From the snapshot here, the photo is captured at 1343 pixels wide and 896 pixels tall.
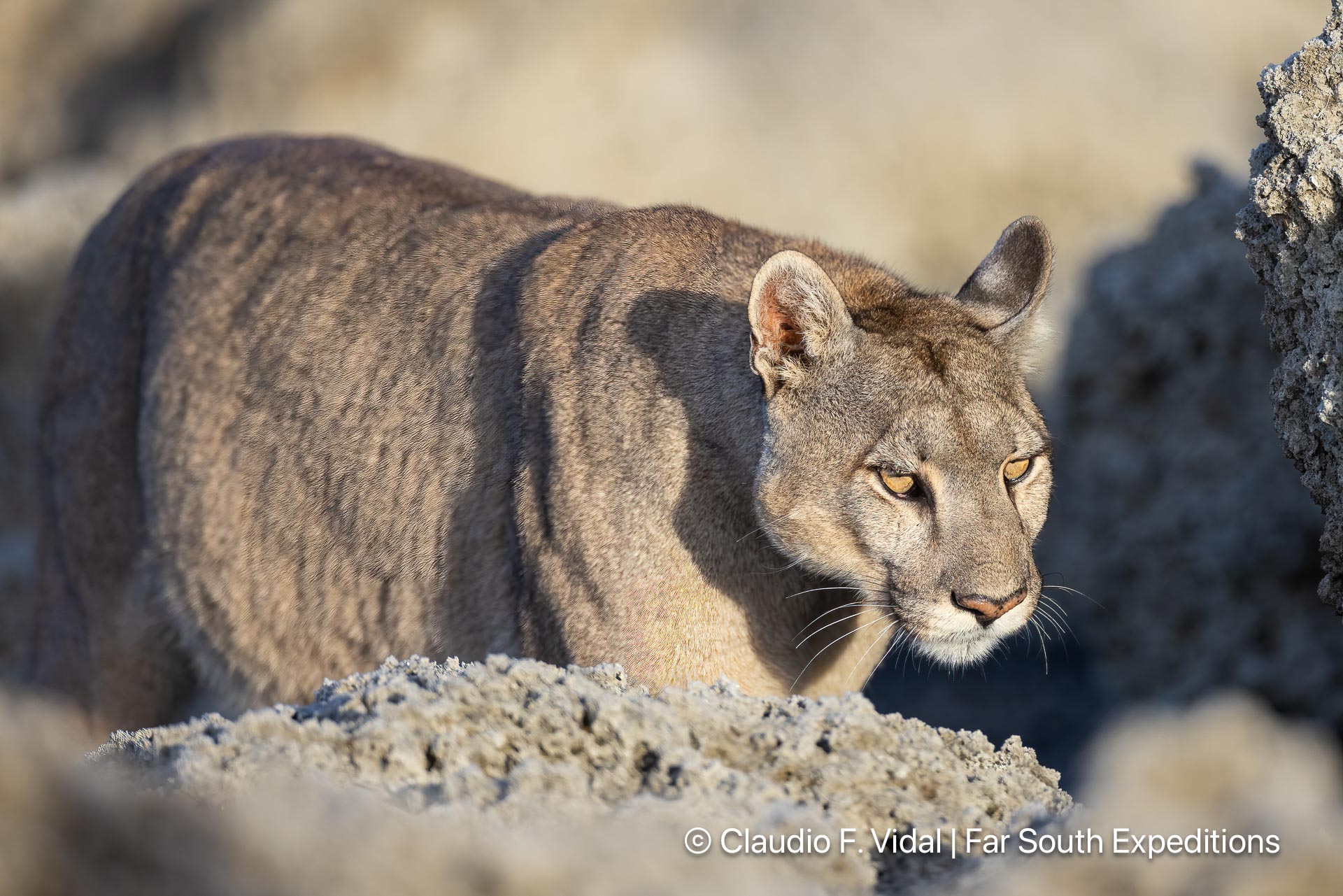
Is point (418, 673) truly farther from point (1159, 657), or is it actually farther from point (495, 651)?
point (1159, 657)

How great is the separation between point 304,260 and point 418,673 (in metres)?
3.02

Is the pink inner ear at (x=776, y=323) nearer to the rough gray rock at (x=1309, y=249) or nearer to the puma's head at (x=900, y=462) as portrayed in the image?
the puma's head at (x=900, y=462)

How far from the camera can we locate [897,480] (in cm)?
409

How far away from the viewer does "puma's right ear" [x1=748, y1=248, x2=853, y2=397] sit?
412cm

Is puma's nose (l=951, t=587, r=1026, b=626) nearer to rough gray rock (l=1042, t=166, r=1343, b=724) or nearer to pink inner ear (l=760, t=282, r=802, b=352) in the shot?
pink inner ear (l=760, t=282, r=802, b=352)

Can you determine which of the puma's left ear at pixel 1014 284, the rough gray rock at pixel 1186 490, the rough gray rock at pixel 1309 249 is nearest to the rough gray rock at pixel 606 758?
the rough gray rock at pixel 1309 249

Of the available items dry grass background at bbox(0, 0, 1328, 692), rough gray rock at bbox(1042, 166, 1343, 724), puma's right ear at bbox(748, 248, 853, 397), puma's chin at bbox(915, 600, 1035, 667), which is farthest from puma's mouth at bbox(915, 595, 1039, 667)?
dry grass background at bbox(0, 0, 1328, 692)

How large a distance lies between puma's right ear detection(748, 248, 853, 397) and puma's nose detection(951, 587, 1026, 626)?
87cm

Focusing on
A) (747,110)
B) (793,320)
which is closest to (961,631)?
(793,320)

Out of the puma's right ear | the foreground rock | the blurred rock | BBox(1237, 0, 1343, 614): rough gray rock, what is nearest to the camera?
the foreground rock

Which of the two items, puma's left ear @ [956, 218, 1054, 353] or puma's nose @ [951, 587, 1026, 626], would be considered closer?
puma's nose @ [951, 587, 1026, 626]

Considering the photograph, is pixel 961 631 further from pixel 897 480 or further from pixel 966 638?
pixel 897 480

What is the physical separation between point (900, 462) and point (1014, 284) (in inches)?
39.6

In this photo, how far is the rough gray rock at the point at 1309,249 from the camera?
3.88 metres
